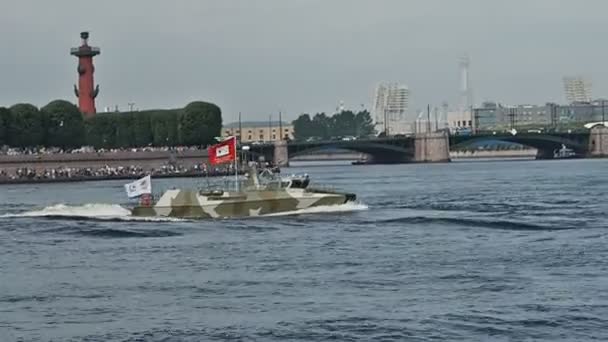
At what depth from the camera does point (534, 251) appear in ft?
145

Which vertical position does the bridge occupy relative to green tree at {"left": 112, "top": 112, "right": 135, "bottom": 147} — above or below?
below

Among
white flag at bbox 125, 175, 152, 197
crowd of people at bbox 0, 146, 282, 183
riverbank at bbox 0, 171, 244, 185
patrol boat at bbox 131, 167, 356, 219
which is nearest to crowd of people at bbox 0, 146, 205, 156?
crowd of people at bbox 0, 146, 282, 183

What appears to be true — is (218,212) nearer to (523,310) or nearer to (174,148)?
(523,310)

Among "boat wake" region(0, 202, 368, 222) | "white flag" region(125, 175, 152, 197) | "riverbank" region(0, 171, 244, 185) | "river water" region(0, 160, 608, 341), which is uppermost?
"riverbank" region(0, 171, 244, 185)

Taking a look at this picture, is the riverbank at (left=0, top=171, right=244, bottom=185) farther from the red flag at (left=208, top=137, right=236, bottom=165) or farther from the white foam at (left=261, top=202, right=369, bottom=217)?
the red flag at (left=208, top=137, right=236, bottom=165)

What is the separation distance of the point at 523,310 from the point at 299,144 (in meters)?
144

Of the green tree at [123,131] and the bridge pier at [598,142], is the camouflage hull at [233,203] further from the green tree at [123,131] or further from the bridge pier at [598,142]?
the bridge pier at [598,142]

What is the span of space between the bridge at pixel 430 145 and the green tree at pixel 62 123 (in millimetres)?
23753

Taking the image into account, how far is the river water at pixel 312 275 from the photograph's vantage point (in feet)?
100

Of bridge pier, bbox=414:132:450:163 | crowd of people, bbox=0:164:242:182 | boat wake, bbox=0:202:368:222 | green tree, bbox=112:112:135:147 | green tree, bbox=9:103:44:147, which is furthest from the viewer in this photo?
bridge pier, bbox=414:132:450:163

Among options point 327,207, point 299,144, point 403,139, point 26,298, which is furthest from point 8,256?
point 403,139

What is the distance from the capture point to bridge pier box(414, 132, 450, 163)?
181875 mm

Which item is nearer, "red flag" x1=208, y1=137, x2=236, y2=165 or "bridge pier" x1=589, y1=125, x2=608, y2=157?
"red flag" x1=208, y1=137, x2=236, y2=165

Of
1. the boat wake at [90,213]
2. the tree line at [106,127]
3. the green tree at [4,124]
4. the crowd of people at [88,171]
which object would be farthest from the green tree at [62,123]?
the boat wake at [90,213]
